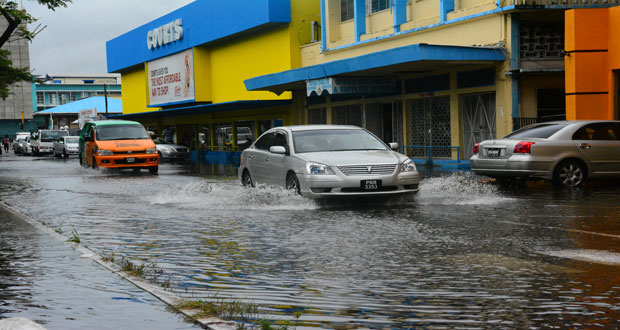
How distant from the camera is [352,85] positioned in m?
28.0

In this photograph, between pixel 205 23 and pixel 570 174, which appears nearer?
pixel 570 174

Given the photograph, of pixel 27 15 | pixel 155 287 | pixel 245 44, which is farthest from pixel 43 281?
pixel 245 44

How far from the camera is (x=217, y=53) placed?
42938 millimetres

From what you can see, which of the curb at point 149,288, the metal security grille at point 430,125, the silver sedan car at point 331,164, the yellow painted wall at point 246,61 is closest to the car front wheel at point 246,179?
the silver sedan car at point 331,164

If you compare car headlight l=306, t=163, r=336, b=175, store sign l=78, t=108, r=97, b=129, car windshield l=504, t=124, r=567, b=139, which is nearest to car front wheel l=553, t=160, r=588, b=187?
car windshield l=504, t=124, r=567, b=139

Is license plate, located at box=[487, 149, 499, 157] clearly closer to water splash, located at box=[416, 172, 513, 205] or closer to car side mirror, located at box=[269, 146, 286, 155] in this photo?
water splash, located at box=[416, 172, 513, 205]

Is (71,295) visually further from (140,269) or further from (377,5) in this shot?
(377,5)

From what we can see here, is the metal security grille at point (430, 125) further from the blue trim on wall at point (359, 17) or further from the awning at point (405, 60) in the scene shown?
the blue trim on wall at point (359, 17)

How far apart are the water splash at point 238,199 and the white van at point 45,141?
41.9 m

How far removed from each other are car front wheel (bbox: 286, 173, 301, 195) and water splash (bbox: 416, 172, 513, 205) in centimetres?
213

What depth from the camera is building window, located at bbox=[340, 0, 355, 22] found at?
104 feet

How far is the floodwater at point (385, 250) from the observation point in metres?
5.58

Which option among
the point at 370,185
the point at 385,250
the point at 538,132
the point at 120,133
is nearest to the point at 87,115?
the point at 120,133

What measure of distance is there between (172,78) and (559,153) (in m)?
35.0
